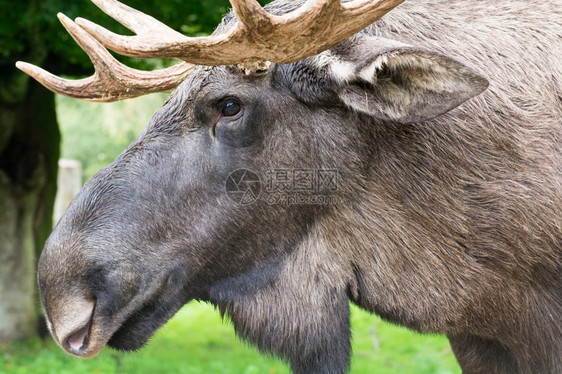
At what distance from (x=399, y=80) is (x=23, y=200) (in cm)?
900

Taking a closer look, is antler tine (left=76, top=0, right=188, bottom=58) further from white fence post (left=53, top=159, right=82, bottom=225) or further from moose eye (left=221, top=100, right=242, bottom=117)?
white fence post (left=53, top=159, right=82, bottom=225)

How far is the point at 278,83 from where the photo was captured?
316 cm

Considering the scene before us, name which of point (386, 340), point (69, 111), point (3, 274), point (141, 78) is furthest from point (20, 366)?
point (69, 111)

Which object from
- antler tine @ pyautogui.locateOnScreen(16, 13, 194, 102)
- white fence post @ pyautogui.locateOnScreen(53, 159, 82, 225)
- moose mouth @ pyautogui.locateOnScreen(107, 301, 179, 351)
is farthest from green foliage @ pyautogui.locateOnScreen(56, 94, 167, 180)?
moose mouth @ pyautogui.locateOnScreen(107, 301, 179, 351)

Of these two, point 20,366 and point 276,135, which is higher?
point 276,135

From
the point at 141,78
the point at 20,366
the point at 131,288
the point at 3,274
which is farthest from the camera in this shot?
the point at 3,274

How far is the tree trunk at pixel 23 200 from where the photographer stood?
10781 millimetres

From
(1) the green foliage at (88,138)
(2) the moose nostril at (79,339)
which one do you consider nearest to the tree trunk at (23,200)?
(2) the moose nostril at (79,339)

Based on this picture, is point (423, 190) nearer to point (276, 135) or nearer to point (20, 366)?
point (276, 135)

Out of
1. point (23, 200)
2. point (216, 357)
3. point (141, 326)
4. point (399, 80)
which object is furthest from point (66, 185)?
point (399, 80)

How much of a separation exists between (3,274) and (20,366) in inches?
79.7

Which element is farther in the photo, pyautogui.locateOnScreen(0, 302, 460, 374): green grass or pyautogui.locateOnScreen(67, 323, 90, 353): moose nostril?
pyautogui.locateOnScreen(0, 302, 460, 374): green grass

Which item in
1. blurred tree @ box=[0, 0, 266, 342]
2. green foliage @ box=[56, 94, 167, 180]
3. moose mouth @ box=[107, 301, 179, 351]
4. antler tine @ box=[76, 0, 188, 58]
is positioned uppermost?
antler tine @ box=[76, 0, 188, 58]

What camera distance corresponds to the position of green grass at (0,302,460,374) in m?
8.94
